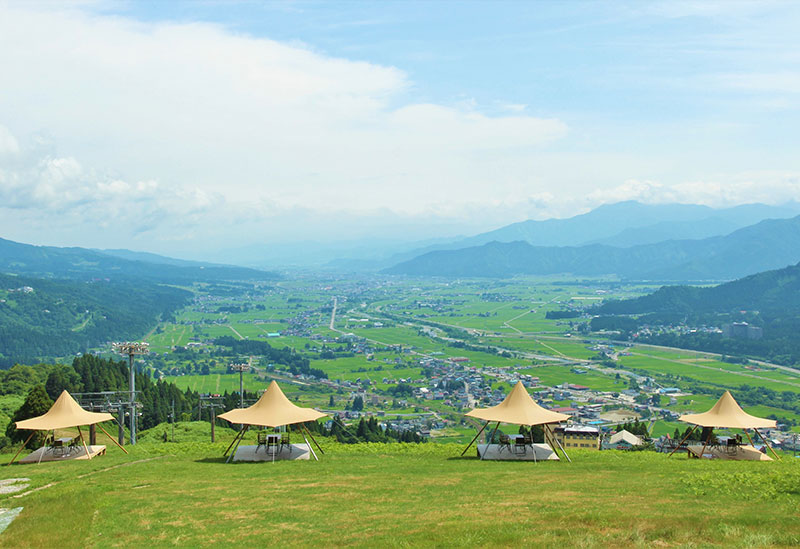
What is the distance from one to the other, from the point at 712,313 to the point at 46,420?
15639 cm

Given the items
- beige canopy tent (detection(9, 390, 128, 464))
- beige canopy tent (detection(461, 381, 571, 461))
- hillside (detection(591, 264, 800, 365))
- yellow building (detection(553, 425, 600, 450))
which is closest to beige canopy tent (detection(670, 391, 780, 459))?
beige canopy tent (detection(461, 381, 571, 461))

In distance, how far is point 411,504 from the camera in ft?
45.5

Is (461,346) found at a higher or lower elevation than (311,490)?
lower

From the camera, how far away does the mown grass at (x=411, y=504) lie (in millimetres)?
10867

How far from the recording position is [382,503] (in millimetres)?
14133

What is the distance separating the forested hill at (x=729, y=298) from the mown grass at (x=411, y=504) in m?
149

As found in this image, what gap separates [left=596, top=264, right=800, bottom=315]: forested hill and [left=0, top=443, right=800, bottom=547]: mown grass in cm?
14890

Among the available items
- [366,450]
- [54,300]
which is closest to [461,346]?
[366,450]

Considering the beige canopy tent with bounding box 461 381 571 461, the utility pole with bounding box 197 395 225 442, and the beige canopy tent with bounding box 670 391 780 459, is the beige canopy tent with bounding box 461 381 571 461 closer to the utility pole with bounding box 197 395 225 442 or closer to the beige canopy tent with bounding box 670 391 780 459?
the beige canopy tent with bounding box 670 391 780 459

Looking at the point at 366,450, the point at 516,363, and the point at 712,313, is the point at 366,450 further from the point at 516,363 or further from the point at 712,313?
the point at 712,313

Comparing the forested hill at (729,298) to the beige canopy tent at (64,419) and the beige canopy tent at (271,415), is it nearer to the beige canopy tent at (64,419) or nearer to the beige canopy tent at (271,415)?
the beige canopy tent at (271,415)

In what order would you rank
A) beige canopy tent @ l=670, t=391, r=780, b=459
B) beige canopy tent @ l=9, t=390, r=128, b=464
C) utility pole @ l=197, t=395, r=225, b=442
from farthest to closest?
utility pole @ l=197, t=395, r=225, b=442, beige canopy tent @ l=670, t=391, r=780, b=459, beige canopy tent @ l=9, t=390, r=128, b=464

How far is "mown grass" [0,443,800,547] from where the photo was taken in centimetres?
1087

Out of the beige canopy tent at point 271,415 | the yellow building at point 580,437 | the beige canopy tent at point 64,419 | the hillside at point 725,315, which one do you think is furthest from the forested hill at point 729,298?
the beige canopy tent at point 64,419
